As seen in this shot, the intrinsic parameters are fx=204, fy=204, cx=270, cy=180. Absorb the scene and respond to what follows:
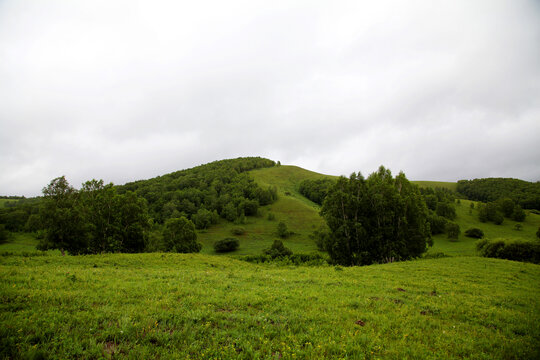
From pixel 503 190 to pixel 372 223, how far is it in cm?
20695

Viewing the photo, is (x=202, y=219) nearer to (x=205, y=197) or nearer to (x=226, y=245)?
(x=226, y=245)

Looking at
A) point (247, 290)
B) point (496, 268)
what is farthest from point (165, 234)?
point (496, 268)

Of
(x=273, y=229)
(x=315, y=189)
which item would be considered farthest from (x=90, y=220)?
(x=315, y=189)

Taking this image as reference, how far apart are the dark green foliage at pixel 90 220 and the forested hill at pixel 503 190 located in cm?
21684

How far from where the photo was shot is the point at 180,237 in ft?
196

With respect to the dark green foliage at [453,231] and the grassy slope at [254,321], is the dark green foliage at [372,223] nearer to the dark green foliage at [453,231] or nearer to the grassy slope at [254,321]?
the grassy slope at [254,321]

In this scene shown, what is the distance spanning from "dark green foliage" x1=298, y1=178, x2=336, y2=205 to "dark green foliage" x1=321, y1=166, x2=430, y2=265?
4472 inches

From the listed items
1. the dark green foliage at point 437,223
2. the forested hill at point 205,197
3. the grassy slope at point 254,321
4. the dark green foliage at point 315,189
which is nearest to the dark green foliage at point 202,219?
the forested hill at point 205,197

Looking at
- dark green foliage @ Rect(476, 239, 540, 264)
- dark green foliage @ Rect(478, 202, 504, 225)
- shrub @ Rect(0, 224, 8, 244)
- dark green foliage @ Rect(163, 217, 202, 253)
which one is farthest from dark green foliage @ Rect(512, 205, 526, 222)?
shrub @ Rect(0, 224, 8, 244)

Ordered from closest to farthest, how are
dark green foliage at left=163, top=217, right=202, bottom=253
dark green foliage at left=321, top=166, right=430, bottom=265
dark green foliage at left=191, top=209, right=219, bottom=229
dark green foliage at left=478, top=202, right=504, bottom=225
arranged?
dark green foliage at left=321, top=166, right=430, bottom=265
dark green foliage at left=163, top=217, right=202, bottom=253
dark green foliage at left=478, top=202, right=504, bottom=225
dark green foliage at left=191, top=209, right=219, bottom=229

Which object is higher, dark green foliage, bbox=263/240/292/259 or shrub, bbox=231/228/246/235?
shrub, bbox=231/228/246/235

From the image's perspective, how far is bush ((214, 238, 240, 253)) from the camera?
8362 cm

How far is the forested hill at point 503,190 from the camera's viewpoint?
137 metres

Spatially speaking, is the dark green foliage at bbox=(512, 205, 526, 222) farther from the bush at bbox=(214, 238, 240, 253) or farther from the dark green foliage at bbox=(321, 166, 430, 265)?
the bush at bbox=(214, 238, 240, 253)
